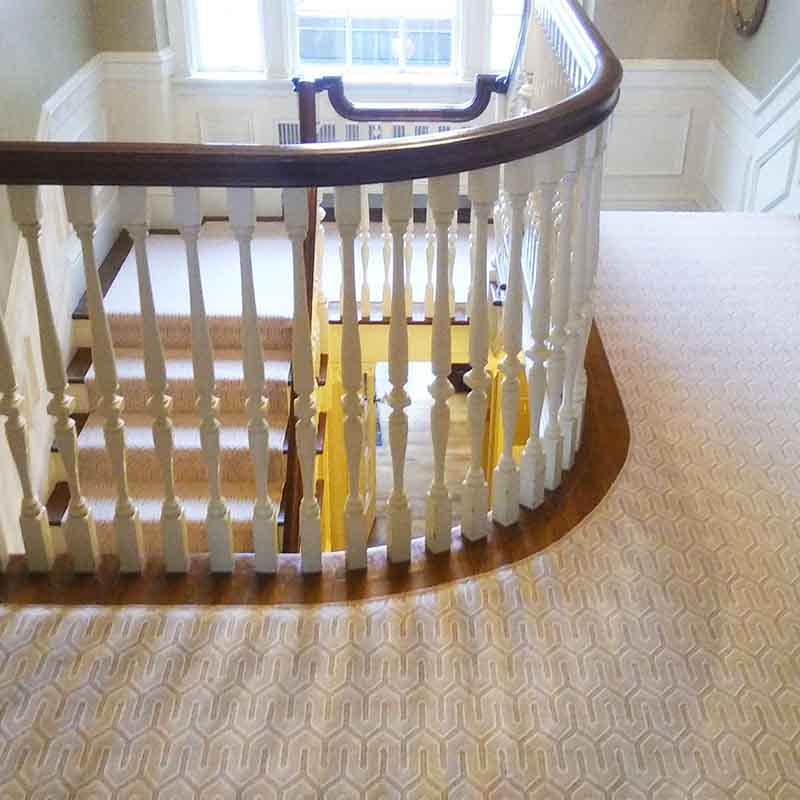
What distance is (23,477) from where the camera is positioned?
6.51ft

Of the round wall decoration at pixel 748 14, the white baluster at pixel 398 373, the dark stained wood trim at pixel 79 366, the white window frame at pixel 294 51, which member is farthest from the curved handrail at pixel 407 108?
the white baluster at pixel 398 373

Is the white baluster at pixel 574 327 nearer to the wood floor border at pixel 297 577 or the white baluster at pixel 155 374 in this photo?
the wood floor border at pixel 297 577

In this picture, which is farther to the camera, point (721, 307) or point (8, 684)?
point (721, 307)

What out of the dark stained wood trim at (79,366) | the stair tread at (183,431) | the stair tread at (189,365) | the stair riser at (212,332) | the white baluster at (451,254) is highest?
the white baluster at (451,254)

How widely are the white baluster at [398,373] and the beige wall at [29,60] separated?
102 inches

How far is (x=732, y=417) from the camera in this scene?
257cm

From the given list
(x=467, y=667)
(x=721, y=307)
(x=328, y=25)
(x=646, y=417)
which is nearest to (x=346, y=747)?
(x=467, y=667)

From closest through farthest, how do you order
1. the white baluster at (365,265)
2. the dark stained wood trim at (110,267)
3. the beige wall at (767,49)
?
the white baluster at (365,265), the beige wall at (767,49), the dark stained wood trim at (110,267)

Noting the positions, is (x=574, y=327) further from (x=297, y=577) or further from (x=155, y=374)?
(x=155, y=374)

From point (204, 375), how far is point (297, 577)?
448 mm

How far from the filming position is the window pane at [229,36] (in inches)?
239

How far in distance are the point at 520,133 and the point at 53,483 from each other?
3.50 m

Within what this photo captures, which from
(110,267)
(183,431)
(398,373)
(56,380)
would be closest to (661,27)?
(110,267)

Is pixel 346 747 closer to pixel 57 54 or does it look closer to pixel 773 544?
pixel 773 544
